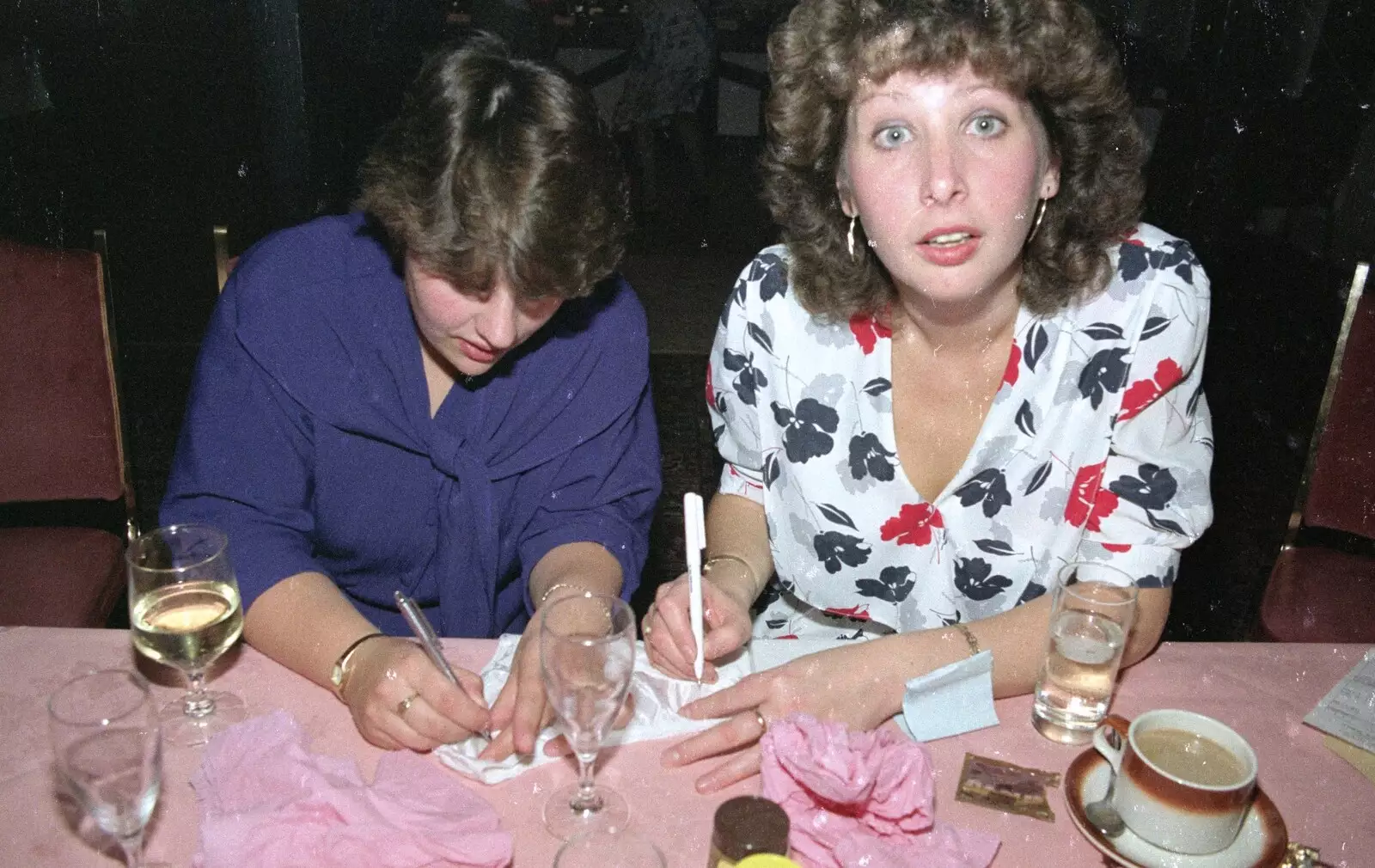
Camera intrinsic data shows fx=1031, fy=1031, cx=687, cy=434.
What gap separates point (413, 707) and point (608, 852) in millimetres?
309

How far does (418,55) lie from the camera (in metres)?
4.39

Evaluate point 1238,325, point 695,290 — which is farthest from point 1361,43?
point 695,290

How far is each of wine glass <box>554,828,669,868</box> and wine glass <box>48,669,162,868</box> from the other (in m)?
0.42

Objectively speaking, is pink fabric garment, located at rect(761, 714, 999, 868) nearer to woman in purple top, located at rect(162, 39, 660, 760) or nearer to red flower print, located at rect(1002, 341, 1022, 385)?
woman in purple top, located at rect(162, 39, 660, 760)

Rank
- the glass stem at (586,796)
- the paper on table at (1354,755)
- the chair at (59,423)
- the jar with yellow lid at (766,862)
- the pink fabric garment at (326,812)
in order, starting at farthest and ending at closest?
the chair at (59,423) < the paper on table at (1354,755) < the glass stem at (586,796) < the pink fabric garment at (326,812) < the jar with yellow lid at (766,862)

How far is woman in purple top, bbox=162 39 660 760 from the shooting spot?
1450mm

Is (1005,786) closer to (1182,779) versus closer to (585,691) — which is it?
(1182,779)

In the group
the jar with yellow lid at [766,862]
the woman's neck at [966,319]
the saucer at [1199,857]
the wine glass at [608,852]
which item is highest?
the woman's neck at [966,319]

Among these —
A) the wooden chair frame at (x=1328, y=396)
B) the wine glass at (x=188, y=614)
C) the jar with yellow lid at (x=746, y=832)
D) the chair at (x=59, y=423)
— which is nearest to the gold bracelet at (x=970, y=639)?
the jar with yellow lid at (x=746, y=832)

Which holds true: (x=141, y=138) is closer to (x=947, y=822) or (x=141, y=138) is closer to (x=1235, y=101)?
(x=947, y=822)

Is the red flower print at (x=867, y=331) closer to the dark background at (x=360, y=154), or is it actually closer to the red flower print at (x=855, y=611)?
the red flower print at (x=855, y=611)

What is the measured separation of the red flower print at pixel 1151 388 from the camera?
1668 mm

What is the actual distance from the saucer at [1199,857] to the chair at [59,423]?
2007 mm

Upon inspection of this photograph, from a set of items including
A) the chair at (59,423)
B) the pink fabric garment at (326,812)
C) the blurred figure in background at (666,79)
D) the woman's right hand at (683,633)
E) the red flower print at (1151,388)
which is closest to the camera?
the pink fabric garment at (326,812)
